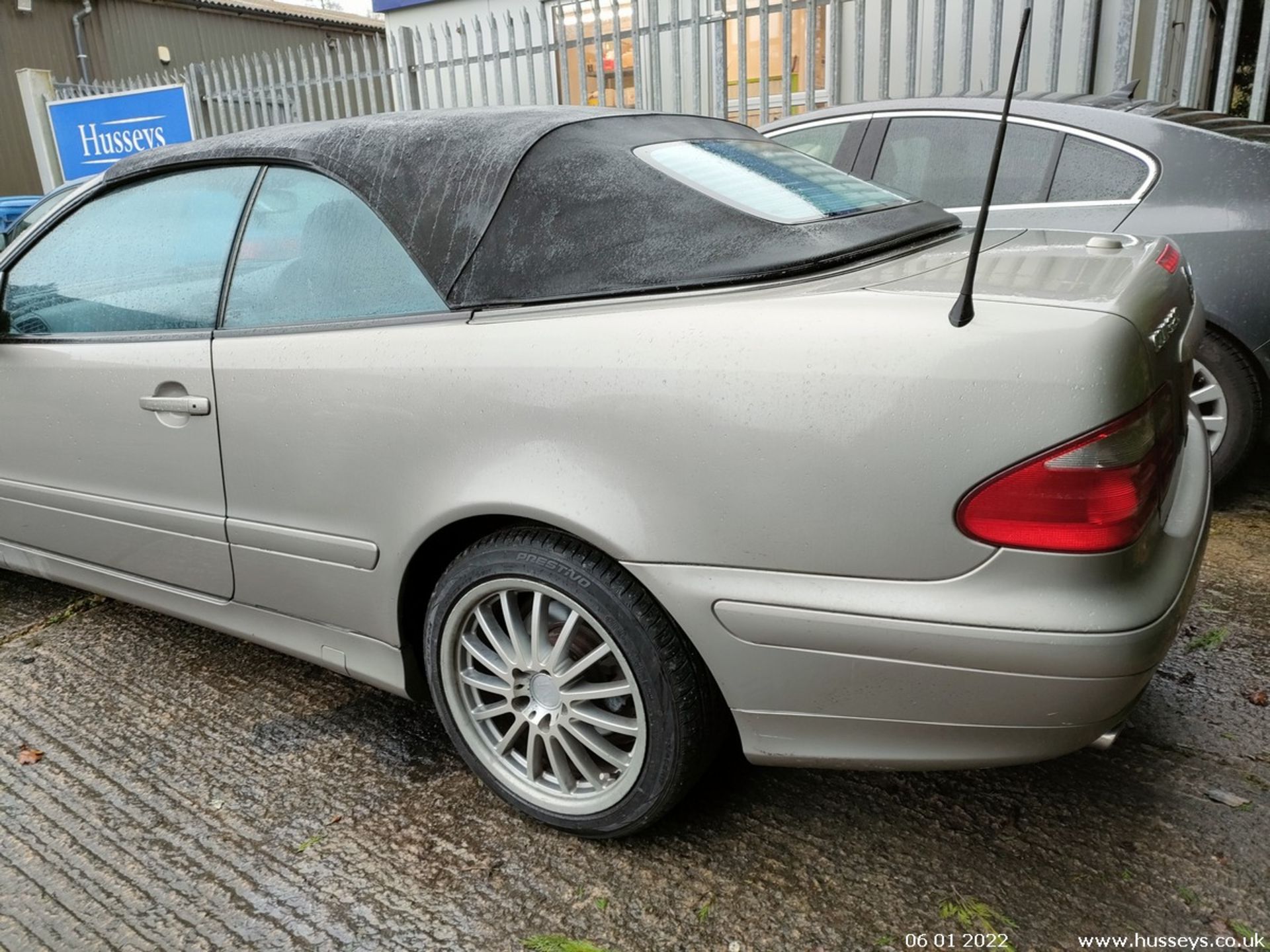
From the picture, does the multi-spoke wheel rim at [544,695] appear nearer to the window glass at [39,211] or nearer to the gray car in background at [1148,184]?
the gray car in background at [1148,184]

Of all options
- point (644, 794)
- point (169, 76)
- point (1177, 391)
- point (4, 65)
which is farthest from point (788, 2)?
point (4, 65)

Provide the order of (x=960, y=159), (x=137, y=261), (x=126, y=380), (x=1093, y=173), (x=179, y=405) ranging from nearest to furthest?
(x=179, y=405) < (x=126, y=380) < (x=137, y=261) < (x=1093, y=173) < (x=960, y=159)

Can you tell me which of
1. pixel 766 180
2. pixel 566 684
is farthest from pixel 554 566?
pixel 766 180

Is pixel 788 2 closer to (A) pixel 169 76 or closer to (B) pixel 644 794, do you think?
(B) pixel 644 794

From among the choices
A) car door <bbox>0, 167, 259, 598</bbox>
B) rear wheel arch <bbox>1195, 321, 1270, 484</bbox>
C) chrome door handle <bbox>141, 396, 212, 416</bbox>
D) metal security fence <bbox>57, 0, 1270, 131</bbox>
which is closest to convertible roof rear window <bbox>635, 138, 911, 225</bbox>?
car door <bbox>0, 167, 259, 598</bbox>

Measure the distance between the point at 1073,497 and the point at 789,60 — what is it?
652 centimetres

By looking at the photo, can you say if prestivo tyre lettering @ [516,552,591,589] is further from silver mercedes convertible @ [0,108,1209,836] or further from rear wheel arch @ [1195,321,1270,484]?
rear wheel arch @ [1195,321,1270,484]

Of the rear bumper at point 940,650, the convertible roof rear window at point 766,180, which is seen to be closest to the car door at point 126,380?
the convertible roof rear window at point 766,180

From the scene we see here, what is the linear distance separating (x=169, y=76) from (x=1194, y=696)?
39.9ft

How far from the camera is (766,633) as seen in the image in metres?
1.70

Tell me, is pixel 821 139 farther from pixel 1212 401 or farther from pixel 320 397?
pixel 320 397

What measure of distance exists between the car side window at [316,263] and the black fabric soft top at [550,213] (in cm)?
4

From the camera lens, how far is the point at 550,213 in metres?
2.00

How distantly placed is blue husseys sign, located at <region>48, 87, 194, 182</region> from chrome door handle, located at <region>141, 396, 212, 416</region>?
7569 mm
